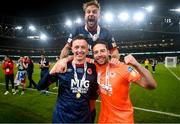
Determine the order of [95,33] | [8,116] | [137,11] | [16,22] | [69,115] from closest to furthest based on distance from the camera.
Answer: [69,115] < [95,33] < [8,116] < [137,11] < [16,22]

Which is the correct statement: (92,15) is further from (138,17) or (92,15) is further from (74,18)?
(74,18)

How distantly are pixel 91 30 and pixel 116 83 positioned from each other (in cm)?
174

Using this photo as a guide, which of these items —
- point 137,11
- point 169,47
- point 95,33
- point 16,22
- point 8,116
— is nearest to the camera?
point 95,33

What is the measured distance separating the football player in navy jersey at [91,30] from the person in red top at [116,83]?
1.15m

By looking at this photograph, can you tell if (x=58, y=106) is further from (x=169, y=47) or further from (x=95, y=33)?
(x=169, y=47)

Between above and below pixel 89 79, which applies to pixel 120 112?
below

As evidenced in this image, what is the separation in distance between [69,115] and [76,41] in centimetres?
103

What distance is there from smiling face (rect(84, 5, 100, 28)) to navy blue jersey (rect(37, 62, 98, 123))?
1.46m

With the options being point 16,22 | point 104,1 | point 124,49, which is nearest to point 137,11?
point 104,1

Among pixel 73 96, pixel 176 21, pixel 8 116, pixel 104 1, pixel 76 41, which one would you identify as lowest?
pixel 8 116

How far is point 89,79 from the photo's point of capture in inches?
142

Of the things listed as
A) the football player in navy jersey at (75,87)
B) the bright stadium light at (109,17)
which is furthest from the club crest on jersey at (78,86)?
the bright stadium light at (109,17)

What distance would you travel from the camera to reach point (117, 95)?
3643 millimetres

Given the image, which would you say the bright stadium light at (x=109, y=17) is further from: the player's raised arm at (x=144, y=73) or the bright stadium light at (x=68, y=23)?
the player's raised arm at (x=144, y=73)
